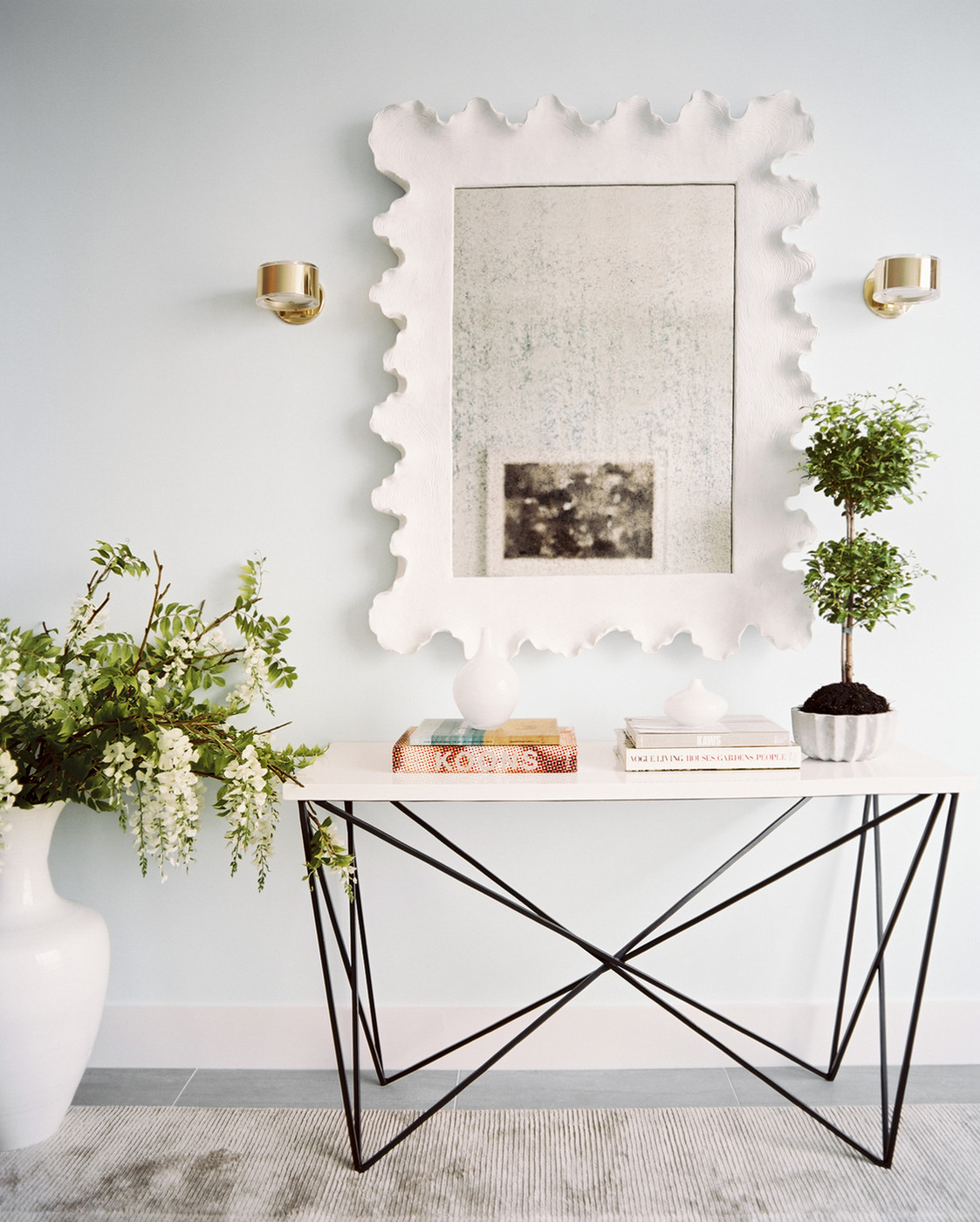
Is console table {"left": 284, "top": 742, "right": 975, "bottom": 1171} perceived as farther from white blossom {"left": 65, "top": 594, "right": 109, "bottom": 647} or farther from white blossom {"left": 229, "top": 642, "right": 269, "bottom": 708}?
white blossom {"left": 65, "top": 594, "right": 109, "bottom": 647}

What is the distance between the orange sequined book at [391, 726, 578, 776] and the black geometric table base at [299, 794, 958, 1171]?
163 mm

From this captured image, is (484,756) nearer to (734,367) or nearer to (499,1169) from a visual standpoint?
(499,1169)

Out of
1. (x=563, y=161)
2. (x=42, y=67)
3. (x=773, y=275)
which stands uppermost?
(x=42, y=67)

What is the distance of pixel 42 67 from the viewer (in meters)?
2.04

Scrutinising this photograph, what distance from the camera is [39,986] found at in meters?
1.74

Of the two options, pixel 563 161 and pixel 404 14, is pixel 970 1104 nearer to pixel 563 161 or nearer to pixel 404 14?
pixel 563 161

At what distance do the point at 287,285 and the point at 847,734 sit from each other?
1.56 metres

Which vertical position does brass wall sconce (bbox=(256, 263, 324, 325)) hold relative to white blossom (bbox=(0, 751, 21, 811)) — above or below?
above

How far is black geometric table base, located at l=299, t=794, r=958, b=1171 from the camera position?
171 cm

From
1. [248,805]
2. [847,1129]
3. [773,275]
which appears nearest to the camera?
[248,805]

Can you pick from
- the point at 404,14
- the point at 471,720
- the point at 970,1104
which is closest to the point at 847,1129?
the point at 970,1104

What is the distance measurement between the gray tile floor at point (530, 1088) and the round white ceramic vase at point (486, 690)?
93 centimetres

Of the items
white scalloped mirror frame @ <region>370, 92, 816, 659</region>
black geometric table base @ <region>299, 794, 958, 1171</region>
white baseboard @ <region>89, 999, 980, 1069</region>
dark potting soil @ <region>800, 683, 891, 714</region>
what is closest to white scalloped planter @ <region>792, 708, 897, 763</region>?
dark potting soil @ <region>800, 683, 891, 714</region>

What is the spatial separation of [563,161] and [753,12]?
584 millimetres
